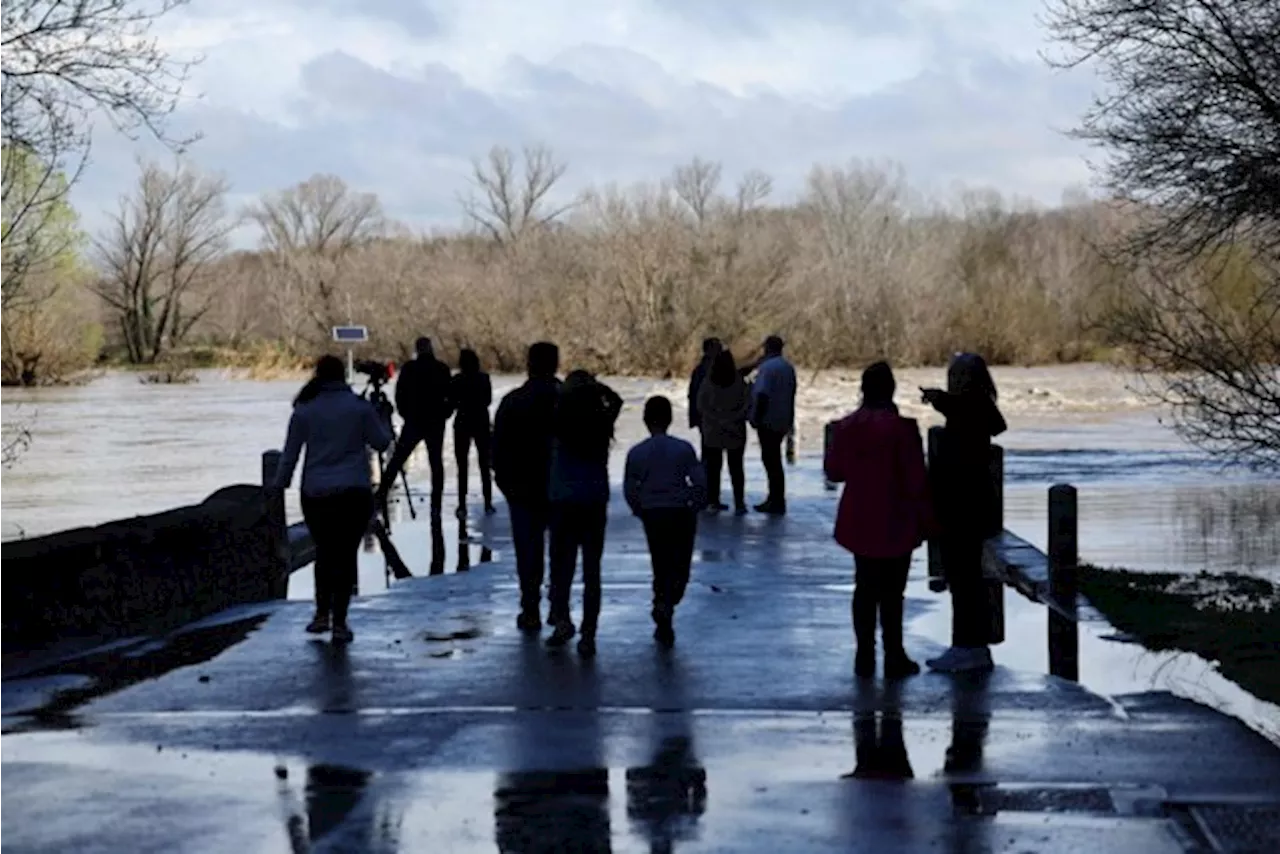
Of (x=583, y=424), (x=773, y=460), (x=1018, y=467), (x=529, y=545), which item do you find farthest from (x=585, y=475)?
(x=1018, y=467)

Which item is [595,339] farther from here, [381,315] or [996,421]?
[996,421]

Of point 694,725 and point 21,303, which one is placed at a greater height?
point 21,303

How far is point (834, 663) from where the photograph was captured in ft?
43.1

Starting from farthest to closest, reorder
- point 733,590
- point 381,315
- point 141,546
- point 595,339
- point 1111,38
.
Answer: point 381,315 → point 595,339 → point 1111,38 → point 733,590 → point 141,546

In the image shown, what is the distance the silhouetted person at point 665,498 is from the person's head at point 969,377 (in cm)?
179

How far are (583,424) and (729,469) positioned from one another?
1067cm

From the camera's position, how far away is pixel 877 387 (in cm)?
1248

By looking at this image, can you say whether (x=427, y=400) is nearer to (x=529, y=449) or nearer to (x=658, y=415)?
(x=529, y=449)

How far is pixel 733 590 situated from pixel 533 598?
2.95 meters

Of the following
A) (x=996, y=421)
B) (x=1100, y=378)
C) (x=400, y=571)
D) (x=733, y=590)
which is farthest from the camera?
(x=1100, y=378)

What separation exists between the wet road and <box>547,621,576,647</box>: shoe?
0.23m

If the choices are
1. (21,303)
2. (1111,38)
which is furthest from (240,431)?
(1111,38)

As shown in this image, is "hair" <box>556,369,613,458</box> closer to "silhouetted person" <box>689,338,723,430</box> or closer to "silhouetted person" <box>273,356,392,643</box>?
"silhouetted person" <box>273,356,392,643</box>

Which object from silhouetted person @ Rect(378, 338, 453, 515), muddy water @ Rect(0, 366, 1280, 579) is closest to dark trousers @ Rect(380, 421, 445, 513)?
silhouetted person @ Rect(378, 338, 453, 515)
